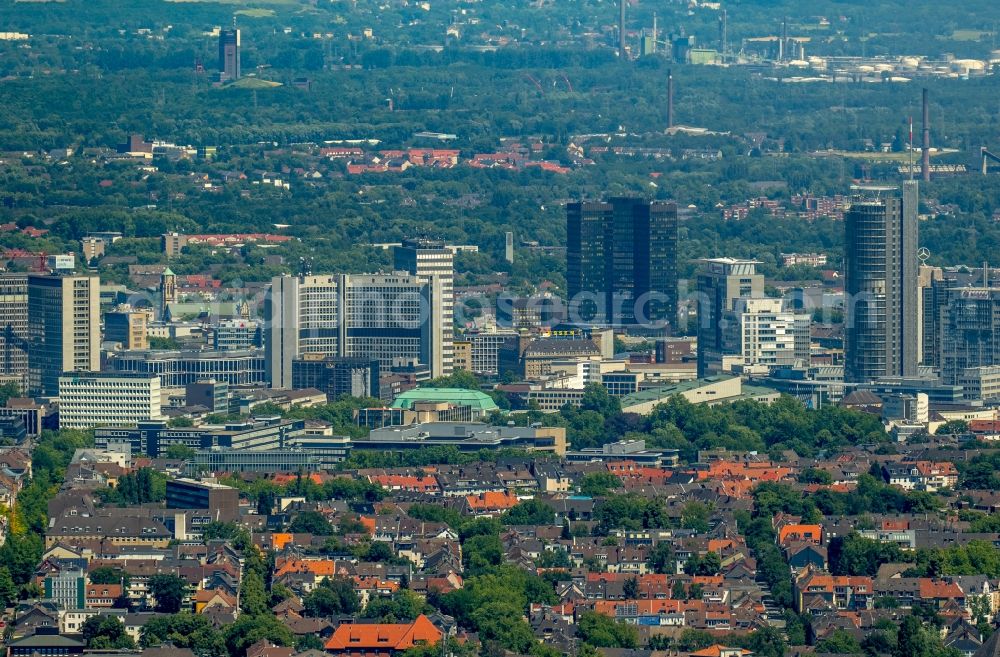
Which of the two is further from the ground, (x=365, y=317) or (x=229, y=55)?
(x=229, y=55)

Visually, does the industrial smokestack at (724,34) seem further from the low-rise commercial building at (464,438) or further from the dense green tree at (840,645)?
the dense green tree at (840,645)

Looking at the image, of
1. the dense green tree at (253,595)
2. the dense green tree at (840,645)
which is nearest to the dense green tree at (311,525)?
the dense green tree at (253,595)

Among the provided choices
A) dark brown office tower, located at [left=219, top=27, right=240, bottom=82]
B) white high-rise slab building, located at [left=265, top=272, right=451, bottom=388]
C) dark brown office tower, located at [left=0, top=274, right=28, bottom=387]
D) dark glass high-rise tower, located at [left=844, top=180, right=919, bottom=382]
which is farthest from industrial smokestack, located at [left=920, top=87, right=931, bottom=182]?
dark brown office tower, located at [left=0, top=274, right=28, bottom=387]

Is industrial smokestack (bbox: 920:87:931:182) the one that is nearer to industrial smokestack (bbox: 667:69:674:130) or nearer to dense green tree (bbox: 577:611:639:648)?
industrial smokestack (bbox: 667:69:674:130)

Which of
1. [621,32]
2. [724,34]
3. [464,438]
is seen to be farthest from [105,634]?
[724,34]

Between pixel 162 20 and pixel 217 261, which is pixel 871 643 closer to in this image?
pixel 217 261

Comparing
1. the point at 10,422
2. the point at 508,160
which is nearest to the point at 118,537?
the point at 10,422

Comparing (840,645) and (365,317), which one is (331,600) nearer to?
(840,645)
